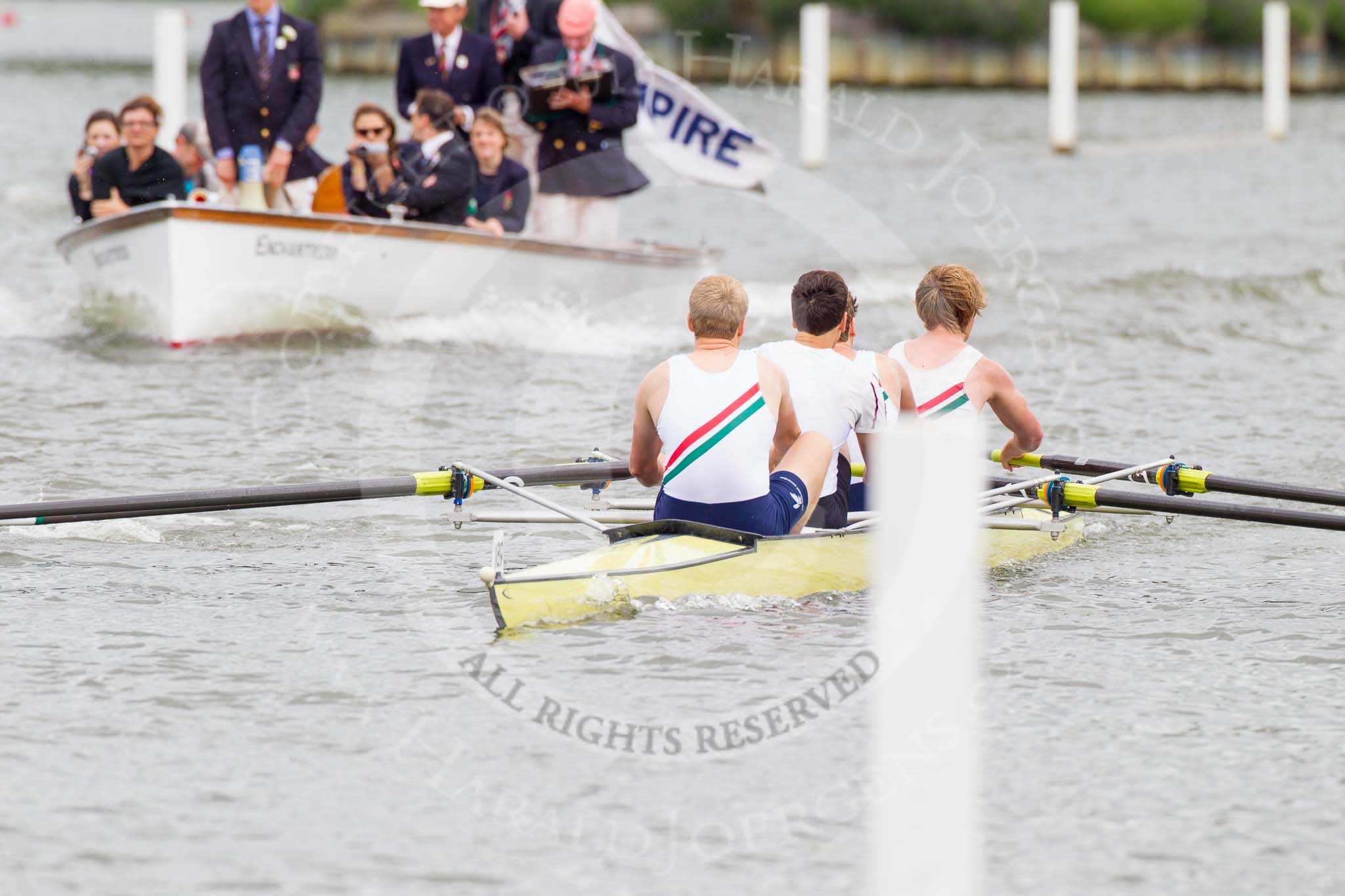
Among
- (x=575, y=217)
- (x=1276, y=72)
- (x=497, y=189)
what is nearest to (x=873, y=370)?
(x=497, y=189)

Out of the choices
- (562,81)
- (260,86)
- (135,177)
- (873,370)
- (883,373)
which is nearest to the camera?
(873,370)

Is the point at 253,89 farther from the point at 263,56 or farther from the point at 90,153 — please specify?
the point at 90,153

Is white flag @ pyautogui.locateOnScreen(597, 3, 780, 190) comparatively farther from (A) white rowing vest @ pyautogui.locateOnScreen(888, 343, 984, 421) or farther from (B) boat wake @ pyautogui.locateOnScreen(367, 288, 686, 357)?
(A) white rowing vest @ pyautogui.locateOnScreen(888, 343, 984, 421)

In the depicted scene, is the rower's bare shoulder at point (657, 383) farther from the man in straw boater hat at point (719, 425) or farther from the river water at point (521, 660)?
the river water at point (521, 660)

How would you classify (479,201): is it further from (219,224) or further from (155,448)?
(155,448)

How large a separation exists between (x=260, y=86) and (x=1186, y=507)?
303 inches

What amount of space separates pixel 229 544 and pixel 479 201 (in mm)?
5437

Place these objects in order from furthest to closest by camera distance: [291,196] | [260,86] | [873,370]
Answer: [291,196], [260,86], [873,370]

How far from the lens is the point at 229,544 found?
26.3 feet

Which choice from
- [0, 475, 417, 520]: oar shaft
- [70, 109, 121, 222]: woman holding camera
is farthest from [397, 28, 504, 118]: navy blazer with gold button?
[0, 475, 417, 520]: oar shaft

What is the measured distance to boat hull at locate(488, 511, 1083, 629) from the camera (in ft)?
21.1

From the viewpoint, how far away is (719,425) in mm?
6641

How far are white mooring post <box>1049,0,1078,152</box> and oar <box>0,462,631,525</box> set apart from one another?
22.9 metres

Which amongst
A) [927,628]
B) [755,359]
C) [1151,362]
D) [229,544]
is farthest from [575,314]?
[927,628]
